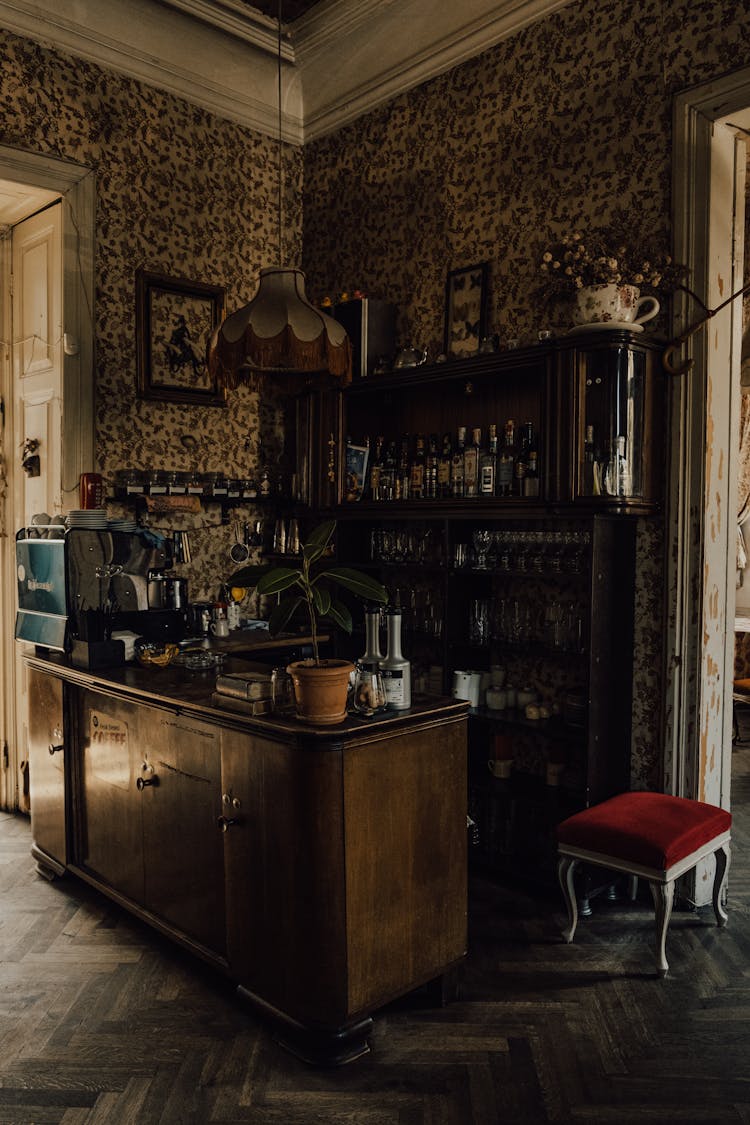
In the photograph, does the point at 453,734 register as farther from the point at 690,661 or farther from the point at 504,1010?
the point at 690,661

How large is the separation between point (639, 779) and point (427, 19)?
13.5 ft

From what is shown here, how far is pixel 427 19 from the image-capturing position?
15.4 ft

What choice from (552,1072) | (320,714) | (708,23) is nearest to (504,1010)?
(552,1072)

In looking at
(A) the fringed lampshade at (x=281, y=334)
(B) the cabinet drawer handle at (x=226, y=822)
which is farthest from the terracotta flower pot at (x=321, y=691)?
(A) the fringed lampshade at (x=281, y=334)

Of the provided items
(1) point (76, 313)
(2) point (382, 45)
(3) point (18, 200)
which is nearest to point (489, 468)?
(1) point (76, 313)

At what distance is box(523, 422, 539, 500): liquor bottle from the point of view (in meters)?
3.92

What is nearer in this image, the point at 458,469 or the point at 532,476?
the point at 532,476

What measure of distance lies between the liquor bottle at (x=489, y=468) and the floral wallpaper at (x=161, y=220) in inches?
70.6

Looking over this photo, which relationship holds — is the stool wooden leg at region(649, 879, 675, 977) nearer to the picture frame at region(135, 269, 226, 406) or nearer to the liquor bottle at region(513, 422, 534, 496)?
the liquor bottle at region(513, 422, 534, 496)

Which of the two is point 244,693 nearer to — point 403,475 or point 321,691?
point 321,691

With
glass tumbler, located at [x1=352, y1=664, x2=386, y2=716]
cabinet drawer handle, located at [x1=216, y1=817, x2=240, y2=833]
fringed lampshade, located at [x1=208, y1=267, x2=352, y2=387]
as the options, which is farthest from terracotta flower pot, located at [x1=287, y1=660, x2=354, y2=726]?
fringed lampshade, located at [x1=208, y1=267, x2=352, y2=387]

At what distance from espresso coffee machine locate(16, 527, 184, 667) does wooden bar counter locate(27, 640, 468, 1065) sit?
0.44 m

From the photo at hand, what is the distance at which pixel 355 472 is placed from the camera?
488 cm

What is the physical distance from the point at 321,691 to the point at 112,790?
1443 mm
